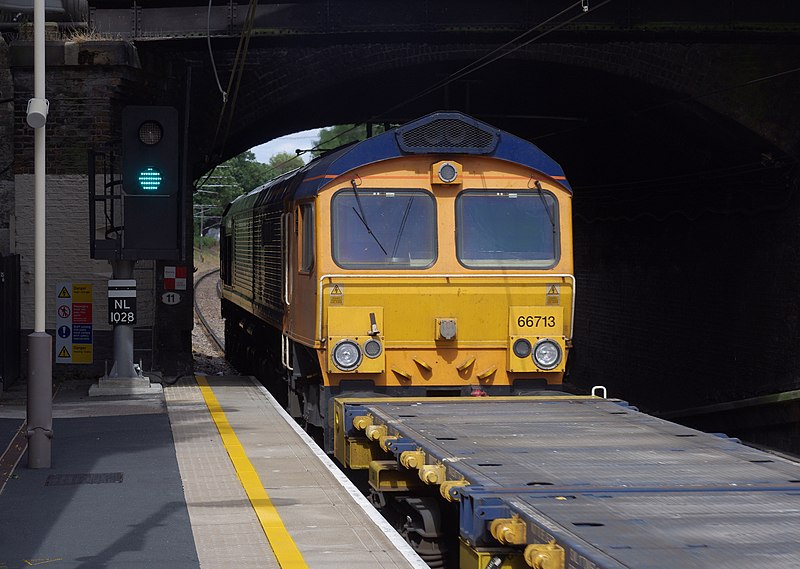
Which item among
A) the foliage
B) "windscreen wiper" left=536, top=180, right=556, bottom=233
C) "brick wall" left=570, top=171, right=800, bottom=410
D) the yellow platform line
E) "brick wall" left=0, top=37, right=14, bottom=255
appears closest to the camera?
the yellow platform line

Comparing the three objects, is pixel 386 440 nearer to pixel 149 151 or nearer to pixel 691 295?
pixel 149 151

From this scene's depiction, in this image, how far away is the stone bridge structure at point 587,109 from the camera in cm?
1661

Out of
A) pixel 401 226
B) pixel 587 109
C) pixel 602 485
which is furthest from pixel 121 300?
pixel 587 109

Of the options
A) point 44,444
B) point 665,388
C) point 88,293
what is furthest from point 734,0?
point 44,444

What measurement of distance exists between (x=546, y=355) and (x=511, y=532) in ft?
19.0

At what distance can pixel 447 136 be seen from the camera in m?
11.8

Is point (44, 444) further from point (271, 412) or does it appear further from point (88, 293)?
point (88, 293)

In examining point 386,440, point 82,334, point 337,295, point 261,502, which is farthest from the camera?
point 82,334

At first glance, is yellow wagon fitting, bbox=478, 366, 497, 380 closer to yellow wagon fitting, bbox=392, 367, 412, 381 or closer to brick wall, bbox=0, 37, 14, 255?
yellow wagon fitting, bbox=392, 367, 412, 381

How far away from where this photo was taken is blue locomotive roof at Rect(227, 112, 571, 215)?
1160 cm

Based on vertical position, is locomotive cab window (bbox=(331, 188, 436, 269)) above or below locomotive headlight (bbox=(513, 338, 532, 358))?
above

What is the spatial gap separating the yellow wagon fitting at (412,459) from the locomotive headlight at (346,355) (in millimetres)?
3537

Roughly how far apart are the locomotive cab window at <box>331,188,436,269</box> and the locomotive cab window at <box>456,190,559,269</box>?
1.12ft

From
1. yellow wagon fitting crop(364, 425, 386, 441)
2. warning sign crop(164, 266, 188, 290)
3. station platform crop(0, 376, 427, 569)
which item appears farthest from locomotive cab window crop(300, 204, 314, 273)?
warning sign crop(164, 266, 188, 290)
